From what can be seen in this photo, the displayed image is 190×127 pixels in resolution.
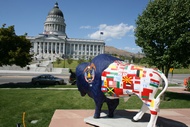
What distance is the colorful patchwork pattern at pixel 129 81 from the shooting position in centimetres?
675

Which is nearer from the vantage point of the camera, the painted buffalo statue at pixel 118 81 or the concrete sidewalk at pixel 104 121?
the painted buffalo statue at pixel 118 81

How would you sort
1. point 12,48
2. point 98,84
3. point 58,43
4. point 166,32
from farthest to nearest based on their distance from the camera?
point 58,43, point 12,48, point 166,32, point 98,84

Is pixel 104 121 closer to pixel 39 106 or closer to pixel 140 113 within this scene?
pixel 140 113

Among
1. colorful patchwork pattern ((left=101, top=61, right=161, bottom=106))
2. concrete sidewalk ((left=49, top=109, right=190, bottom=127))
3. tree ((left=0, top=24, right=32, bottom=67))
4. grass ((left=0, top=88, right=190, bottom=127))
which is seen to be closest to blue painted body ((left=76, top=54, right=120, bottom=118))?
colorful patchwork pattern ((left=101, top=61, right=161, bottom=106))

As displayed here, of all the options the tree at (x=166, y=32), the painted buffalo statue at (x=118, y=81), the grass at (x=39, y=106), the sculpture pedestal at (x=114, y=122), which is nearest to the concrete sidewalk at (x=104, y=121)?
the sculpture pedestal at (x=114, y=122)

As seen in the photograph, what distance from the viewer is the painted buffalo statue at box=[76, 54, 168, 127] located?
677 centimetres

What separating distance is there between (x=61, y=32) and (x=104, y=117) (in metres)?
126

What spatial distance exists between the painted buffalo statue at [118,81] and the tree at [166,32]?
24.1 ft

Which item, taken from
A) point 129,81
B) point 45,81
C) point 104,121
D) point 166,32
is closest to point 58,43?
point 45,81

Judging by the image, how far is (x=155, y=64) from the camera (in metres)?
15.4

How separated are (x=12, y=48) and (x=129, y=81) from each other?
54.9ft

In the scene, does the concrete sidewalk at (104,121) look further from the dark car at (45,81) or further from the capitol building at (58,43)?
the capitol building at (58,43)

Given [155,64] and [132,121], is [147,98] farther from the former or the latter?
[155,64]

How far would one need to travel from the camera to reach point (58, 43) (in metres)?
125
